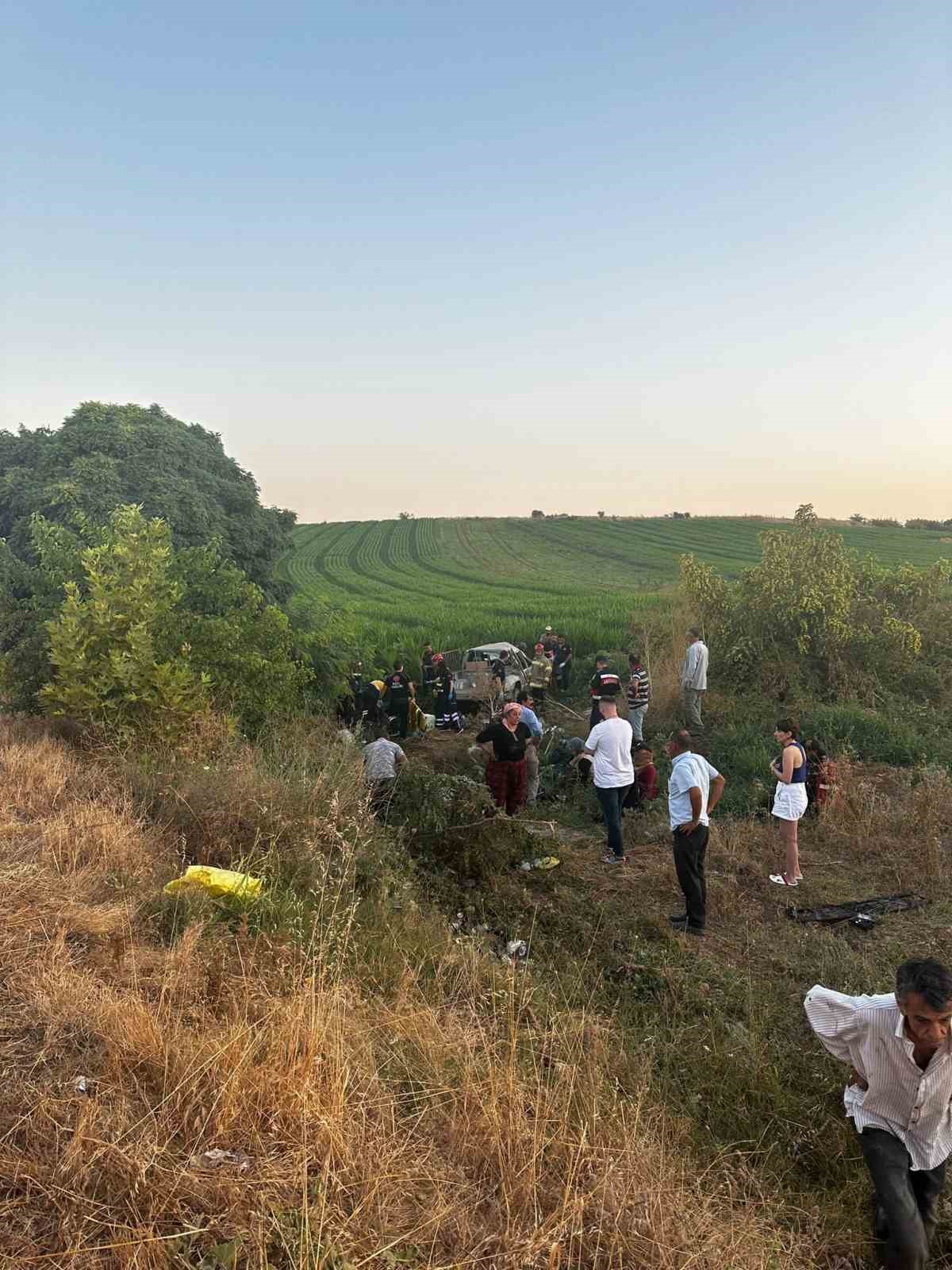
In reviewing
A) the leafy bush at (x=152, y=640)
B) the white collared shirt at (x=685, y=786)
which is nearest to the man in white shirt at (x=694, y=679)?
the leafy bush at (x=152, y=640)

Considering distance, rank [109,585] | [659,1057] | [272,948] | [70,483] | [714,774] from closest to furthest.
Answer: [272,948] < [659,1057] < [714,774] < [109,585] < [70,483]

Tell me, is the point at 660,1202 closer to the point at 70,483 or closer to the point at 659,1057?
the point at 659,1057

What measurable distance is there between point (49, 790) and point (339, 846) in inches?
92.0

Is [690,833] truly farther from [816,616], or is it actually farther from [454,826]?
[816,616]

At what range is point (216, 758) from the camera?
7.58 metres

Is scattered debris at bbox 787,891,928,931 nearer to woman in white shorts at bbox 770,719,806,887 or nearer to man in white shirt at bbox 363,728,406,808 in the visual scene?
woman in white shorts at bbox 770,719,806,887

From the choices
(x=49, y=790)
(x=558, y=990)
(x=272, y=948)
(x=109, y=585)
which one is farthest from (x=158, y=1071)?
(x=109, y=585)

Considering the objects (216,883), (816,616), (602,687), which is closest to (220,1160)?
(216,883)

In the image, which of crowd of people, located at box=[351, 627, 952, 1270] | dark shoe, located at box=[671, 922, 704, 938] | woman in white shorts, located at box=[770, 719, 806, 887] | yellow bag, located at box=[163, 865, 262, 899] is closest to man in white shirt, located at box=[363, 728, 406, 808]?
crowd of people, located at box=[351, 627, 952, 1270]

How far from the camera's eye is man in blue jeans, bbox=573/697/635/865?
710cm

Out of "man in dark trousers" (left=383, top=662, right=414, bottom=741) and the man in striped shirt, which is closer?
the man in striped shirt

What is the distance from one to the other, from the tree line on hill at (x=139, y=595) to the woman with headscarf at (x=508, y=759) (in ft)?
10.8

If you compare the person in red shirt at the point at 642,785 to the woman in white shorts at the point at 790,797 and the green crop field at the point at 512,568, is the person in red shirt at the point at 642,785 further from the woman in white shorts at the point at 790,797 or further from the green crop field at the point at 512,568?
the green crop field at the point at 512,568

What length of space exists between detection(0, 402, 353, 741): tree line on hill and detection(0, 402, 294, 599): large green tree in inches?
1.4
